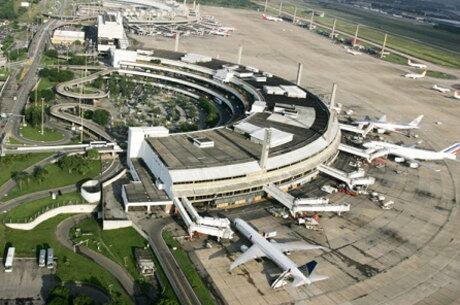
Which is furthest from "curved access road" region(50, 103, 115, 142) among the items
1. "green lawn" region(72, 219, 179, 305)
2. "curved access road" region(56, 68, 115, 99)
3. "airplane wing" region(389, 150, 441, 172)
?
"airplane wing" region(389, 150, 441, 172)

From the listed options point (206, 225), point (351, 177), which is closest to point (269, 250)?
point (206, 225)

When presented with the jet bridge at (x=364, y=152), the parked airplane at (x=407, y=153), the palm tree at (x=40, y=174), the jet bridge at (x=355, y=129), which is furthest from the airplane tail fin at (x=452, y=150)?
the palm tree at (x=40, y=174)

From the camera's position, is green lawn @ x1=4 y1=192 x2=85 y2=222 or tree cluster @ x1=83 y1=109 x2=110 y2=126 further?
tree cluster @ x1=83 y1=109 x2=110 y2=126

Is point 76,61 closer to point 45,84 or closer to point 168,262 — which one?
point 45,84

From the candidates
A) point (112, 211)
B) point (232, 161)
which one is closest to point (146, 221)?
point (112, 211)

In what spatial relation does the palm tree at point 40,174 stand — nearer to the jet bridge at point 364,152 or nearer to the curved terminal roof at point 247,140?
the curved terminal roof at point 247,140

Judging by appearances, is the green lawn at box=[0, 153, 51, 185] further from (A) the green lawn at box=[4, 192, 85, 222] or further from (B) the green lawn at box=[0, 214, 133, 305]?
(B) the green lawn at box=[0, 214, 133, 305]

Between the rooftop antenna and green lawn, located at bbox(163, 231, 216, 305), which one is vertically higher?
the rooftop antenna
